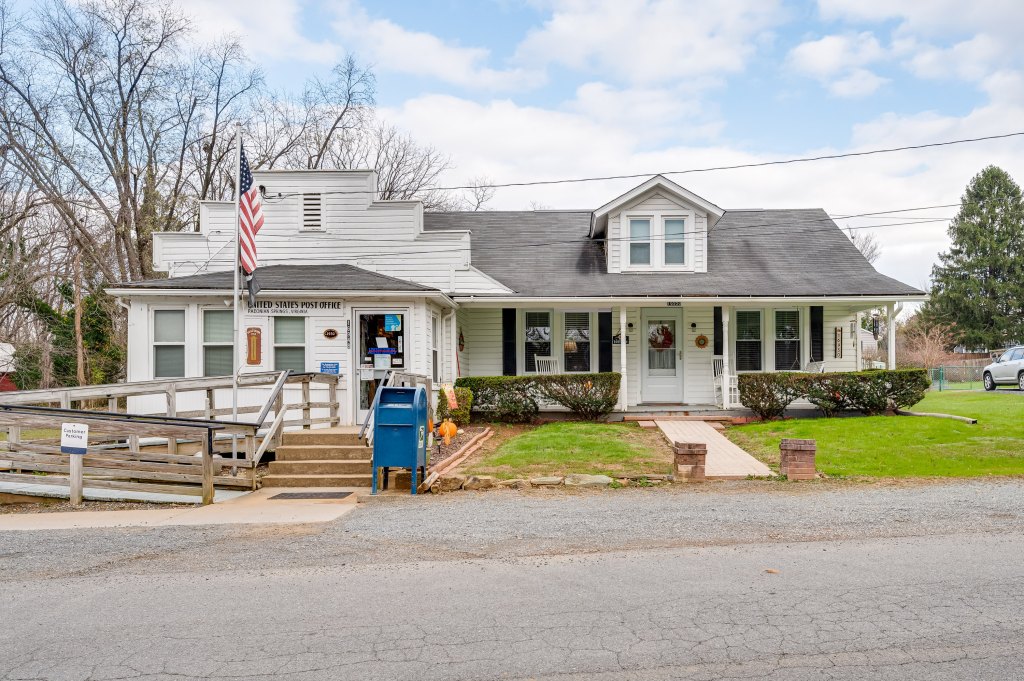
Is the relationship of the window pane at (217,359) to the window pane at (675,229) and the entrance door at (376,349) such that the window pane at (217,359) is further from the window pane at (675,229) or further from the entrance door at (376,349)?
the window pane at (675,229)

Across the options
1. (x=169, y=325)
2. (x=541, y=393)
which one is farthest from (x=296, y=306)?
(x=541, y=393)

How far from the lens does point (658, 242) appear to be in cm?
1706

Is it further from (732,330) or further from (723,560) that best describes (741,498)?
(732,330)

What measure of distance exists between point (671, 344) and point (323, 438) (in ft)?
30.8

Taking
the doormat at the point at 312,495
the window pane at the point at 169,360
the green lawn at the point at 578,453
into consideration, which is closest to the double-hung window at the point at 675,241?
the green lawn at the point at 578,453

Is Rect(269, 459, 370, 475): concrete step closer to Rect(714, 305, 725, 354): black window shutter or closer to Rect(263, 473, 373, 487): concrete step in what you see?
Rect(263, 473, 373, 487): concrete step

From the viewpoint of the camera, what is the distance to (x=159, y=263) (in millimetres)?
15641

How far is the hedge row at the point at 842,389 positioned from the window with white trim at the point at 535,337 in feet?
15.8

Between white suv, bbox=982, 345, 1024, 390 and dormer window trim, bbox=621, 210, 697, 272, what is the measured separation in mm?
14253

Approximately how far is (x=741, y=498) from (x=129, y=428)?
25.1ft

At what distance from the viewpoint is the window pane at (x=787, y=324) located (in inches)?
658

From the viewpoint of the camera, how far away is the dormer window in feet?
55.8

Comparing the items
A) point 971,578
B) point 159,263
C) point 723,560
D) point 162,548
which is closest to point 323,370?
point 159,263

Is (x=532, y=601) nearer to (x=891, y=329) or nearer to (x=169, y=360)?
(x=169, y=360)
